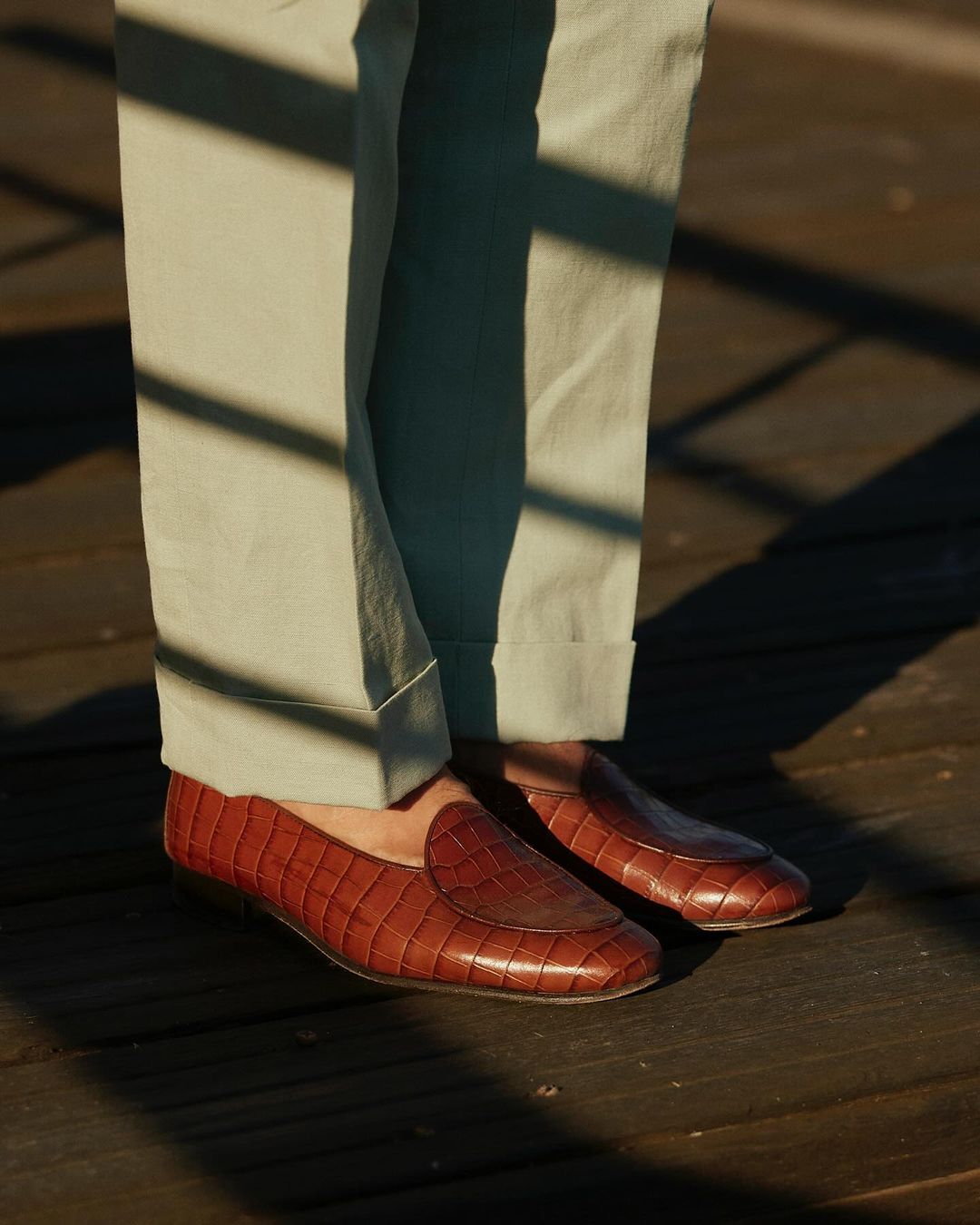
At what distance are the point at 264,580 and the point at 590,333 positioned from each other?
29 cm

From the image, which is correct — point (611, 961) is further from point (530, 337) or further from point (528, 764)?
point (530, 337)

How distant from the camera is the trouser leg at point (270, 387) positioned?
944mm

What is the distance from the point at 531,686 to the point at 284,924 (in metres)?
0.24

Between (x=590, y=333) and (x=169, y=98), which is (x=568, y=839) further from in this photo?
(x=169, y=98)

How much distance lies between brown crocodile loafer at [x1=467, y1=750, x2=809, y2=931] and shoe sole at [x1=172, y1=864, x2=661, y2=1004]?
4.3 inches

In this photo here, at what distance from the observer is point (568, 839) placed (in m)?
1.23

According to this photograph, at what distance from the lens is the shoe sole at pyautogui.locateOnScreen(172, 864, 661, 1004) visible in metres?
1.09

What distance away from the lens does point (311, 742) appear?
1099mm

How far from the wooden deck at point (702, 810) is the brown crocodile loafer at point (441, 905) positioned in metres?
0.03

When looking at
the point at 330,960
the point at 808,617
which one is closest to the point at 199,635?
the point at 330,960

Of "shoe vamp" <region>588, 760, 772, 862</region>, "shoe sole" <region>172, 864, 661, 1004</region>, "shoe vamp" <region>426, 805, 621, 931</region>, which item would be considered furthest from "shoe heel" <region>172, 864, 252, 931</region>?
"shoe vamp" <region>588, 760, 772, 862</region>

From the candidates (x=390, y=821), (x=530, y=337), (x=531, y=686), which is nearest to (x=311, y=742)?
(x=390, y=821)

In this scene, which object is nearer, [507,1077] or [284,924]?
[507,1077]

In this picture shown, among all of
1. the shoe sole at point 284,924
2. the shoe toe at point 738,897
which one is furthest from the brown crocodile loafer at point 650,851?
the shoe sole at point 284,924
